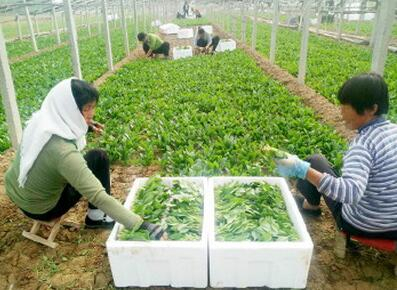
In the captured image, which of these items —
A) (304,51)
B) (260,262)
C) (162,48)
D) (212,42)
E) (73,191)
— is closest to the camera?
(260,262)

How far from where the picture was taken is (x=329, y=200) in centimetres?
334

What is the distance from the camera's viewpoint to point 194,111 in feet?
24.0

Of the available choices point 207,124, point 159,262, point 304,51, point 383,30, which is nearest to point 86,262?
point 159,262

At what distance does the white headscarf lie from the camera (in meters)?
2.86

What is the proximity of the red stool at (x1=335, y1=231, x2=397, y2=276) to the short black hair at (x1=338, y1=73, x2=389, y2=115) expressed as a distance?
1.04 metres

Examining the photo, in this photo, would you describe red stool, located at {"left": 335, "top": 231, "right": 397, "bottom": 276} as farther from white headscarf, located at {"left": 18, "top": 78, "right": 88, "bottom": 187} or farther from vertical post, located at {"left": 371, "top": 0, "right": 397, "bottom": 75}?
vertical post, located at {"left": 371, "top": 0, "right": 397, "bottom": 75}

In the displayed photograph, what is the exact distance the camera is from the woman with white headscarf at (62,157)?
9.21 feet

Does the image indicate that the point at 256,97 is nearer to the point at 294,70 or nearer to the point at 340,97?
the point at 294,70

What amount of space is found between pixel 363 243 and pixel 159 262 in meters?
1.72

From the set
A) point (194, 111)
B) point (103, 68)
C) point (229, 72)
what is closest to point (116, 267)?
point (194, 111)

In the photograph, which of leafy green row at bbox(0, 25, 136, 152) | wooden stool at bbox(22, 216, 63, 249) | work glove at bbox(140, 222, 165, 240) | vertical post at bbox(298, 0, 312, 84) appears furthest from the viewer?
vertical post at bbox(298, 0, 312, 84)

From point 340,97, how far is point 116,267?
6.90ft

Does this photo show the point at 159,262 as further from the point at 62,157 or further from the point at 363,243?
the point at 363,243

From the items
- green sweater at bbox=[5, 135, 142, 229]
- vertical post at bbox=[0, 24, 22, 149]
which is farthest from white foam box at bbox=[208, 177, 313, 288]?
vertical post at bbox=[0, 24, 22, 149]
